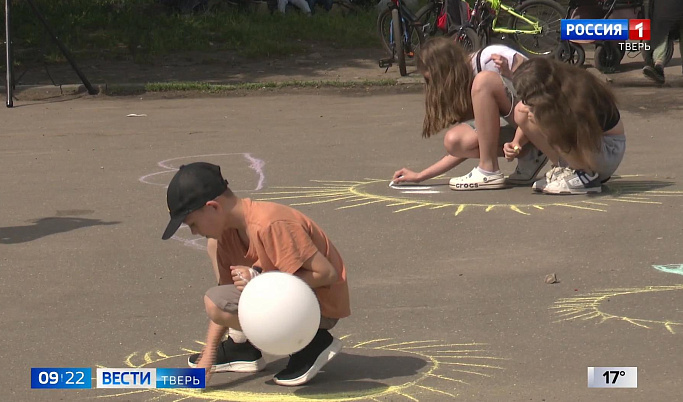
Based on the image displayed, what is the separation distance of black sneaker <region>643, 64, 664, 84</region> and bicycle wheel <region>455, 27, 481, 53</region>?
1.98 m

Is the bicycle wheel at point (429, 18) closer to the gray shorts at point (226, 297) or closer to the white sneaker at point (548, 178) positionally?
the white sneaker at point (548, 178)

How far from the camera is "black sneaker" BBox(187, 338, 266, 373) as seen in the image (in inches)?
186

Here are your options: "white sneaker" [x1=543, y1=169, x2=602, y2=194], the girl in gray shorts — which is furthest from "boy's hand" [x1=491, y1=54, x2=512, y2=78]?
"white sneaker" [x1=543, y1=169, x2=602, y2=194]

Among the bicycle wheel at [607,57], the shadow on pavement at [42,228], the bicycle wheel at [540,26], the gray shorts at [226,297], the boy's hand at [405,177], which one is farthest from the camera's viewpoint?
the bicycle wheel at [540,26]

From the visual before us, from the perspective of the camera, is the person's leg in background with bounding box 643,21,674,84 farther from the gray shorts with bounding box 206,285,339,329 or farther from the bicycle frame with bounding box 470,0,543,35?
the gray shorts with bounding box 206,285,339,329

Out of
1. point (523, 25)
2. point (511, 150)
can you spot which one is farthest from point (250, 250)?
point (523, 25)

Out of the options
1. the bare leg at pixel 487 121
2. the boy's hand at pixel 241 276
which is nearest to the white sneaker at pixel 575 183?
the bare leg at pixel 487 121

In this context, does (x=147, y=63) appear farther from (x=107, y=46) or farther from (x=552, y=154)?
(x=552, y=154)

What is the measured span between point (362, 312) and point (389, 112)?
680 centimetres

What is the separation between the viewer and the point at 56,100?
13641 mm

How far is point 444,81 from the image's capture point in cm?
796

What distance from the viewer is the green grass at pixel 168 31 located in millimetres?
16312

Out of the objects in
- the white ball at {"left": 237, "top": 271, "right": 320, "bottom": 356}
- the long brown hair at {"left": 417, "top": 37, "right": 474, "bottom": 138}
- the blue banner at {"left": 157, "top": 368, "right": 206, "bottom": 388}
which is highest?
the long brown hair at {"left": 417, "top": 37, "right": 474, "bottom": 138}

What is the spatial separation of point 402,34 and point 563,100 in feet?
24.2
